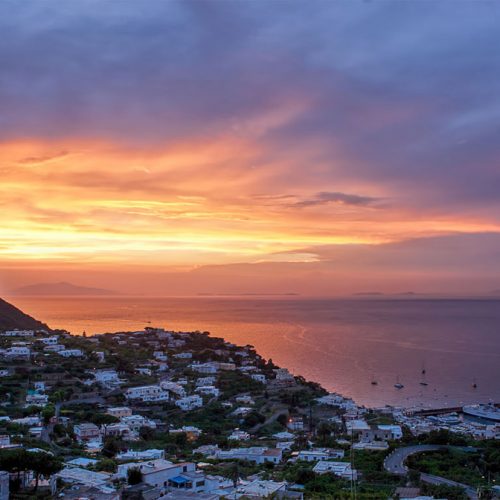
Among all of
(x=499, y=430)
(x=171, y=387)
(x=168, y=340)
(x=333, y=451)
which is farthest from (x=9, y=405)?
(x=168, y=340)

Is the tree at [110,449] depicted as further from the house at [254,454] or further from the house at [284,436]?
the house at [284,436]

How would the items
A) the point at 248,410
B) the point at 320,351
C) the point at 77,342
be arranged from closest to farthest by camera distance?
the point at 248,410 → the point at 77,342 → the point at 320,351

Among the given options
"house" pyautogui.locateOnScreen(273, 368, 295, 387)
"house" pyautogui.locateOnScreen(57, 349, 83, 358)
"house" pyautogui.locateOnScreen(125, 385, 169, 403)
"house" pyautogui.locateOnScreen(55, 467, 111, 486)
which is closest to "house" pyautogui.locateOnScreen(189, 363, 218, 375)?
"house" pyautogui.locateOnScreen(273, 368, 295, 387)

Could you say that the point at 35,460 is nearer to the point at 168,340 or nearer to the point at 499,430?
the point at 499,430

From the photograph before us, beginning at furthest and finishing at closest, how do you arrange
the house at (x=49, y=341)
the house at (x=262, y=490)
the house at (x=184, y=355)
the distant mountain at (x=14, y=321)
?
1. the distant mountain at (x=14, y=321)
2. the house at (x=184, y=355)
3. the house at (x=49, y=341)
4. the house at (x=262, y=490)

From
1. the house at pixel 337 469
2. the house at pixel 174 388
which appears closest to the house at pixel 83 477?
the house at pixel 337 469

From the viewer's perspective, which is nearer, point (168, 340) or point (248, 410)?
point (248, 410)

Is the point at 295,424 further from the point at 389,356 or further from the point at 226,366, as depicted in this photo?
the point at 389,356

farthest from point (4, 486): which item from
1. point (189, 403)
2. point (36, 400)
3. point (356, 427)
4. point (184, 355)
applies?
point (184, 355)
